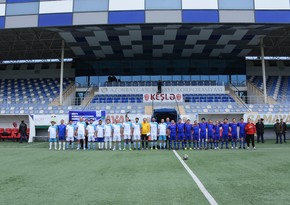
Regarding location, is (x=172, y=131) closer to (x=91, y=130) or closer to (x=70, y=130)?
(x=91, y=130)

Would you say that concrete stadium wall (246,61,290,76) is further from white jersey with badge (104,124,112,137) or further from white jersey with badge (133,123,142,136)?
white jersey with badge (104,124,112,137)

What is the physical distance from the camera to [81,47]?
25781mm


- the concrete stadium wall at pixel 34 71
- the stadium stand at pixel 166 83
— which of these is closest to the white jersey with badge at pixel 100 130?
the stadium stand at pixel 166 83

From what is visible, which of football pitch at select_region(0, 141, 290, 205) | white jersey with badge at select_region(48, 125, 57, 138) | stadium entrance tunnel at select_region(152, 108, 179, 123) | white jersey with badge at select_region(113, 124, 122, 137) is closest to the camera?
football pitch at select_region(0, 141, 290, 205)

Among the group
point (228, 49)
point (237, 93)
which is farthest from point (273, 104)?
point (228, 49)

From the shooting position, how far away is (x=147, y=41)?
24406 millimetres

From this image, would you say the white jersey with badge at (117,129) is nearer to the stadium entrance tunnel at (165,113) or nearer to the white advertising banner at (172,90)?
the stadium entrance tunnel at (165,113)

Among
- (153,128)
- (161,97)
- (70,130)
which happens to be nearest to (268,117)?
(161,97)

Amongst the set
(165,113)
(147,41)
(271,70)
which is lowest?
(165,113)

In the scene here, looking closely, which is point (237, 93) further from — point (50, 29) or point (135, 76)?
point (50, 29)

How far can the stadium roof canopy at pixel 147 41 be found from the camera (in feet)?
70.3

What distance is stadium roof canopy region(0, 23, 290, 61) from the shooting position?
21438mm

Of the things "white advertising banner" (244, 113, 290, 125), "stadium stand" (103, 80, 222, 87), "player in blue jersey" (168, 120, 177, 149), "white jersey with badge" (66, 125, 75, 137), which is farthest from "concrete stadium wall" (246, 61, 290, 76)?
"white jersey with badge" (66, 125, 75, 137)

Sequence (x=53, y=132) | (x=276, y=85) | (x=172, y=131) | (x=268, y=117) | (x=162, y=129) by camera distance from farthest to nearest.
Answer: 1. (x=276, y=85)
2. (x=268, y=117)
3. (x=53, y=132)
4. (x=162, y=129)
5. (x=172, y=131)
